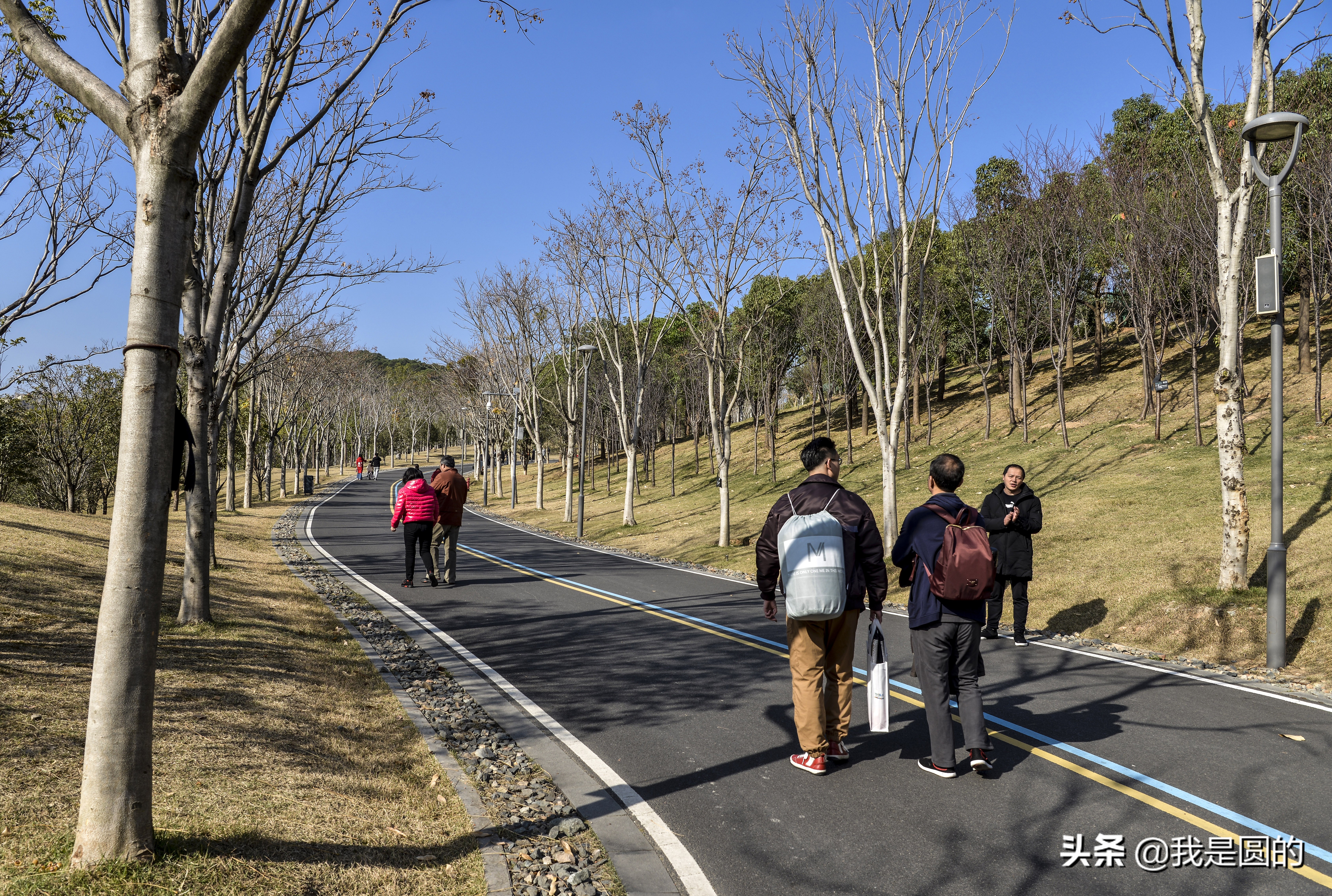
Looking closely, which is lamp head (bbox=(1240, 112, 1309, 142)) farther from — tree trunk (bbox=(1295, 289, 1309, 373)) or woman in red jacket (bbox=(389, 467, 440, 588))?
tree trunk (bbox=(1295, 289, 1309, 373))

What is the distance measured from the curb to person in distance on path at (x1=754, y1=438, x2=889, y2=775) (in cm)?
199

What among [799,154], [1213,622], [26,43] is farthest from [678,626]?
[799,154]

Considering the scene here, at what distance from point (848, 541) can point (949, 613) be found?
2.49ft

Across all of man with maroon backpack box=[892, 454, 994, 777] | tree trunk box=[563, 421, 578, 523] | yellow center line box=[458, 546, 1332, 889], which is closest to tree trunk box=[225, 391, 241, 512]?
tree trunk box=[563, 421, 578, 523]

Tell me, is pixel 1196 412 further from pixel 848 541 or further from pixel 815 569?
pixel 815 569

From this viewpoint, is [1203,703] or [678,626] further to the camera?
[678,626]

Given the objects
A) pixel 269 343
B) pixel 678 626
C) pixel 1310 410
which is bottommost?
pixel 678 626

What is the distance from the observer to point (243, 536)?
73.7ft

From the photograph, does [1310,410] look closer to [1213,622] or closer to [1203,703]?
[1213,622]

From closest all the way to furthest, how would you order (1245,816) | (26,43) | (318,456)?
(26,43) < (1245,816) < (318,456)

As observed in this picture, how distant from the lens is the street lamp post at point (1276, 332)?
7.97 metres

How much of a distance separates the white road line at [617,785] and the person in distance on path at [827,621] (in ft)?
3.73

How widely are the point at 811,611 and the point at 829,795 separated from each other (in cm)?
106

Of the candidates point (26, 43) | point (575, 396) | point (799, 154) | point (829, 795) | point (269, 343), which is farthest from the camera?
point (575, 396)
